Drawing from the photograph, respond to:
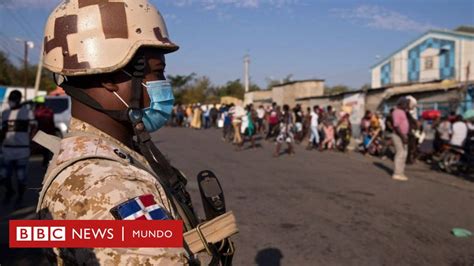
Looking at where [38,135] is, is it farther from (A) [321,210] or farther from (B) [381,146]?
(B) [381,146]

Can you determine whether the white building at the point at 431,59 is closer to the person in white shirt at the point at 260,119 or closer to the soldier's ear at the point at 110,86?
the person in white shirt at the point at 260,119

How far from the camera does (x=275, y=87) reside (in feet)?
100

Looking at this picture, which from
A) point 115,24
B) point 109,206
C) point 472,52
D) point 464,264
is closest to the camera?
point 109,206

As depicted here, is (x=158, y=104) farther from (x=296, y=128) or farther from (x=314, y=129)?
(x=296, y=128)

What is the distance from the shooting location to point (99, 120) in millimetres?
1531

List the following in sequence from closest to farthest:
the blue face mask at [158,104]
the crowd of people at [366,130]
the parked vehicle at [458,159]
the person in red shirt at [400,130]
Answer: the blue face mask at [158,104]
the person in red shirt at [400,130]
the crowd of people at [366,130]
the parked vehicle at [458,159]

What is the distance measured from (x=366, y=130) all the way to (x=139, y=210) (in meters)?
13.4

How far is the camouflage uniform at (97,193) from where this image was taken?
117 centimetres

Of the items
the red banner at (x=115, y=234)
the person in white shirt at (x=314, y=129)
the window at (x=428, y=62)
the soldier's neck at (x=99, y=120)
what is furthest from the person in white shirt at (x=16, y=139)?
the window at (x=428, y=62)

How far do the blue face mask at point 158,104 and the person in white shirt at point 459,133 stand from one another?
382 inches

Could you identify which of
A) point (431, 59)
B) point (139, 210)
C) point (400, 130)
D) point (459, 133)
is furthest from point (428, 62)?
point (139, 210)

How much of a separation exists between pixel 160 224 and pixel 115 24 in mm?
710

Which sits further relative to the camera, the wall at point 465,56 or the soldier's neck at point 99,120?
the wall at point 465,56

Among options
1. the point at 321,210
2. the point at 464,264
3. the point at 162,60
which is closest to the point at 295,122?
the point at 321,210
